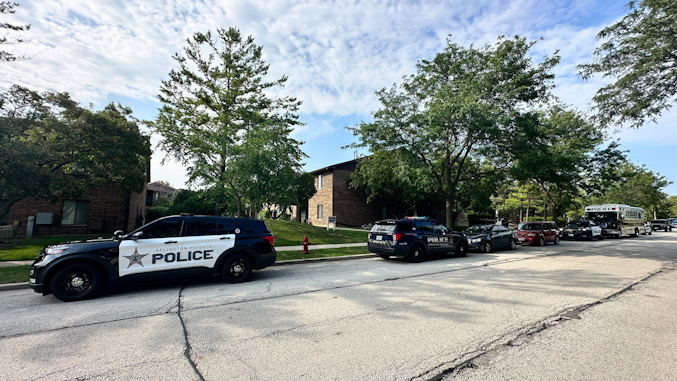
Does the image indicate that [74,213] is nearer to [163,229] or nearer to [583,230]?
[163,229]

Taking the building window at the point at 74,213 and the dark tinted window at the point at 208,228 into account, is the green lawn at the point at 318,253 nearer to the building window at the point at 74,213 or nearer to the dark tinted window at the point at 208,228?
the dark tinted window at the point at 208,228

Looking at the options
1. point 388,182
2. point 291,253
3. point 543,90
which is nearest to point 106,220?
point 291,253

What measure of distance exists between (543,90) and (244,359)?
1987 cm

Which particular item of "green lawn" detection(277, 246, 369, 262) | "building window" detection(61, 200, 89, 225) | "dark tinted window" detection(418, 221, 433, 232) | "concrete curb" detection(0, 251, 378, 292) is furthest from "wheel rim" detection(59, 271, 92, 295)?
"building window" detection(61, 200, 89, 225)

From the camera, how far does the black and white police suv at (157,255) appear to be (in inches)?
236

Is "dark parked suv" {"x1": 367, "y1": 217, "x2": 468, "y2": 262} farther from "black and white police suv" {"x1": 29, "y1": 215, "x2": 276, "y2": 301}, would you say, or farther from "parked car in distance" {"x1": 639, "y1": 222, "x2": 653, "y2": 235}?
"parked car in distance" {"x1": 639, "y1": 222, "x2": 653, "y2": 235}

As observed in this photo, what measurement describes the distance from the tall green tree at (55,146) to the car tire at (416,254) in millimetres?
13573

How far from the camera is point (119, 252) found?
254 inches

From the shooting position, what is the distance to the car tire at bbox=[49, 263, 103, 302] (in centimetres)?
591

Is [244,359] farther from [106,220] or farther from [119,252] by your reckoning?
[106,220]

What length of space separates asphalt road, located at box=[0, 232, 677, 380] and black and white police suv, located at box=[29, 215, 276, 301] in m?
0.43

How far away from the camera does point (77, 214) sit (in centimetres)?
1881

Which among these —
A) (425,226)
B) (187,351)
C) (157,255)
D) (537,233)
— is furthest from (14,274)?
(537,233)

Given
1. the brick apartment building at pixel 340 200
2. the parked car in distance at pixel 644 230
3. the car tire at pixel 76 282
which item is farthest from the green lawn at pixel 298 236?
the parked car in distance at pixel 644 230
